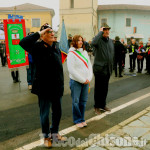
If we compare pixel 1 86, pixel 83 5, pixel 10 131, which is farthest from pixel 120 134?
pixel 83 5

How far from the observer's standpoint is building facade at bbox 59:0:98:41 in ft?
110

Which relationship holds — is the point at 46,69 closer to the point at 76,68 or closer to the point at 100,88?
the point at 76,68

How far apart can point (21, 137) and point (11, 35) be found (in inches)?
148

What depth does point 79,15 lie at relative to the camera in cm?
3400

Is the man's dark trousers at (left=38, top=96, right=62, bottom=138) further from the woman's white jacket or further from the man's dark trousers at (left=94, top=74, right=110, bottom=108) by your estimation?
the man's dark trousers at (left=94, top=74, right=110, bottom=108)

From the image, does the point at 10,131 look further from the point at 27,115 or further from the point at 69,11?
the point at 69,11

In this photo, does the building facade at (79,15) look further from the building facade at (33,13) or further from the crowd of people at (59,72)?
the crowd of people at (59,72)

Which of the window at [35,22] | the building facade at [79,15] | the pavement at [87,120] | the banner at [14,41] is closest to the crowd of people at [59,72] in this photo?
the pavement at [87,120]

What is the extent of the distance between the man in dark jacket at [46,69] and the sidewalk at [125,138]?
0.79m

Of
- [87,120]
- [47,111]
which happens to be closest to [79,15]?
[87,120]

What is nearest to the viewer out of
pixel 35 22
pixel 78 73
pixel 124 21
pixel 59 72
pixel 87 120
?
pixel 59 72

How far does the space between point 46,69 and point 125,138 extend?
1.78m

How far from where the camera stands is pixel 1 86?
23.4ft

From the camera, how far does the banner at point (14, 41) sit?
578cm
